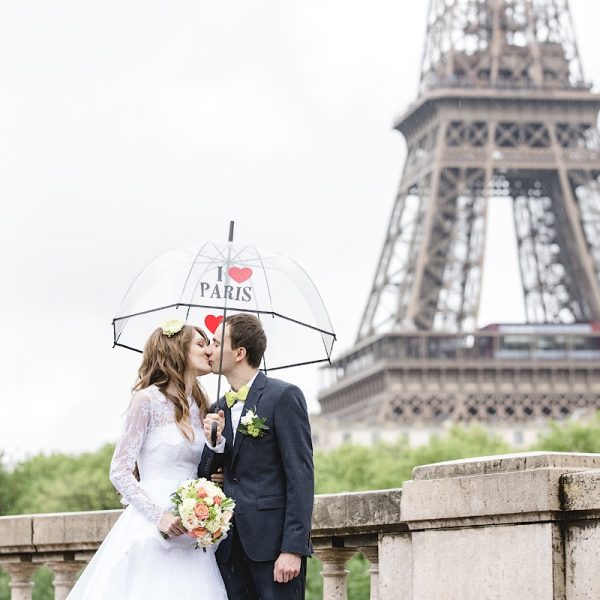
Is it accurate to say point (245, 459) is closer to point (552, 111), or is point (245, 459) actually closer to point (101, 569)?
point (101, 569)

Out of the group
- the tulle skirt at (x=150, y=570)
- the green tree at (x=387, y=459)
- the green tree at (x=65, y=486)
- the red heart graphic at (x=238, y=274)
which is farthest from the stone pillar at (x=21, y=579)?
the green tree at (x=387, y=459)

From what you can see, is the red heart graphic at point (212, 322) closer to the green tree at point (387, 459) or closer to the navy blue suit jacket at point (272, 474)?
the navy blue suit jacket at point (272, 474)

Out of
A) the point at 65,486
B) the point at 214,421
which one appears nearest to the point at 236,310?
the point at 214,421

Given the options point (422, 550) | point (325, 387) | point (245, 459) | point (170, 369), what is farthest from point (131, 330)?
point (325, 387)

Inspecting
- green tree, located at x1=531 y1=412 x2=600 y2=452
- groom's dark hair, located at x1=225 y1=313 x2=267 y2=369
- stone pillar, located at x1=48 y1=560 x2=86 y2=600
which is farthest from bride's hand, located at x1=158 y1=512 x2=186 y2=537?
green tree, located at x1=531 y1=412 x2=600 y2=452

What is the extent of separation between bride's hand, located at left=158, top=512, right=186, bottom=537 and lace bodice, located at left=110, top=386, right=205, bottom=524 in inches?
4.3

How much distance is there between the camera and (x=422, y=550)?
7.83 meters

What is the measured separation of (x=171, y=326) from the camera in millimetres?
7781

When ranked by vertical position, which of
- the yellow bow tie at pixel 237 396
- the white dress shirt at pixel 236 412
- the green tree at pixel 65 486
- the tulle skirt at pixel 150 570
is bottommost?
the tulle skirt at pixel 150 570

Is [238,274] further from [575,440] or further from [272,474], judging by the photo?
[575,440]

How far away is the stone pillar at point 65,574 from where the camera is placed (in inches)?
407

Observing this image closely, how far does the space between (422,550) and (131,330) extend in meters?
1.93

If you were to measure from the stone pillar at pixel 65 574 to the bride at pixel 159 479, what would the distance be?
2.51 metres

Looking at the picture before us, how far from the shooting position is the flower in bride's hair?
7.77 m
